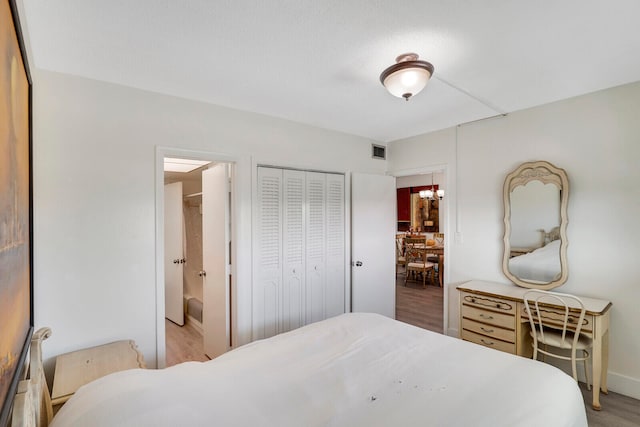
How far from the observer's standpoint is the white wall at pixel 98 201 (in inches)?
77.2

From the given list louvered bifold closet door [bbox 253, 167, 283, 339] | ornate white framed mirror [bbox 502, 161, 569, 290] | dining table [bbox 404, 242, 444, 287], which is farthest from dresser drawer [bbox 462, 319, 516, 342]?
dining table [bbox 404, 242, 444, 287]

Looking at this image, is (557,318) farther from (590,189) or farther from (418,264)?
(418,264)

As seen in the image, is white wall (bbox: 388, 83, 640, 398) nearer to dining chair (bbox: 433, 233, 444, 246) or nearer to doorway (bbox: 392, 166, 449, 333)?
doorway (bbox: 392, 166, 449, 333)

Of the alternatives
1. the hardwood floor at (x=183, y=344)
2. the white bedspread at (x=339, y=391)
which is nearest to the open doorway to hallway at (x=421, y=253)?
the white bedspread at (x=339, y=391)

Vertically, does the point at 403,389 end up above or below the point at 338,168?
below

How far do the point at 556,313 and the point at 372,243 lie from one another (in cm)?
188

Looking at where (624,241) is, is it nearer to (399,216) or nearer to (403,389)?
(403,389)

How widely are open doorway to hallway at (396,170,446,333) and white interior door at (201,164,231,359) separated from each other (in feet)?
8.26

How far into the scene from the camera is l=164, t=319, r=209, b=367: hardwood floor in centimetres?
311

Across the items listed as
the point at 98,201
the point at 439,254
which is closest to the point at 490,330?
the point at 98,201

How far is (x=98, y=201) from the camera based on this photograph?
2.12 m

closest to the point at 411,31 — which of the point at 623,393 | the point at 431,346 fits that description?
the point at 431,346

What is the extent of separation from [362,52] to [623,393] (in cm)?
329

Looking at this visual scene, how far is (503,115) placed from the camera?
3.00 meters
